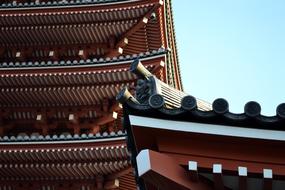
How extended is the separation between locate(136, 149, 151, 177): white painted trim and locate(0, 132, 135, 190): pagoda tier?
8.91 m

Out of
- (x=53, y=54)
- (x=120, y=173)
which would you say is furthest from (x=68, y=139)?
(x=53, y=54)

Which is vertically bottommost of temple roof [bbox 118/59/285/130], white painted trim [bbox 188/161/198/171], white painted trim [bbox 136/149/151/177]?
white painted trim [bbox 188/161/198/171]

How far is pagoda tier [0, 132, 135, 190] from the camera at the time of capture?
46.4ft

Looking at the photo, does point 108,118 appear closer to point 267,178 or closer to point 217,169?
point 217,169

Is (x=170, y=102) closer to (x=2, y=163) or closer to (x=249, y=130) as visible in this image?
(x=249, y=130)

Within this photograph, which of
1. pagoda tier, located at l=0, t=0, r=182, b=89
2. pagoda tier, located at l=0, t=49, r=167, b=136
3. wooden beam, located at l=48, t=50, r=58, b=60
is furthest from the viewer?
wooden beam, located at l=48, t=50, r=58, b=60

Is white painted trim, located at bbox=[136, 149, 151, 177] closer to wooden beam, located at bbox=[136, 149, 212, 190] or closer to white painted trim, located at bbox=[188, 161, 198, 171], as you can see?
wooden beam, located at bbox=[136, 149, 212, 190]

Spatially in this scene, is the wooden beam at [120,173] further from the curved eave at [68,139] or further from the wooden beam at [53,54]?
the wooden beam at [53,54]

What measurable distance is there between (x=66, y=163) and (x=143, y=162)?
385 inches

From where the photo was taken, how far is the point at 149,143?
537 centimetres

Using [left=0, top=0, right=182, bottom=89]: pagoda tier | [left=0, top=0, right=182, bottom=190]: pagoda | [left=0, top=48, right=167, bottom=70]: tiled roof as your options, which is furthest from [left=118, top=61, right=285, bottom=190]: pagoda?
[left=0, top=0, right=182, bottom=89]: pagoda tier

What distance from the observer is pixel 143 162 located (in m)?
5.09

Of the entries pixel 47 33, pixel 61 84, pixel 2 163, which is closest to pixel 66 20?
pixel 47 33

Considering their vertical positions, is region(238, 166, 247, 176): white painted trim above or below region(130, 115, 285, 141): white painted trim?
below
